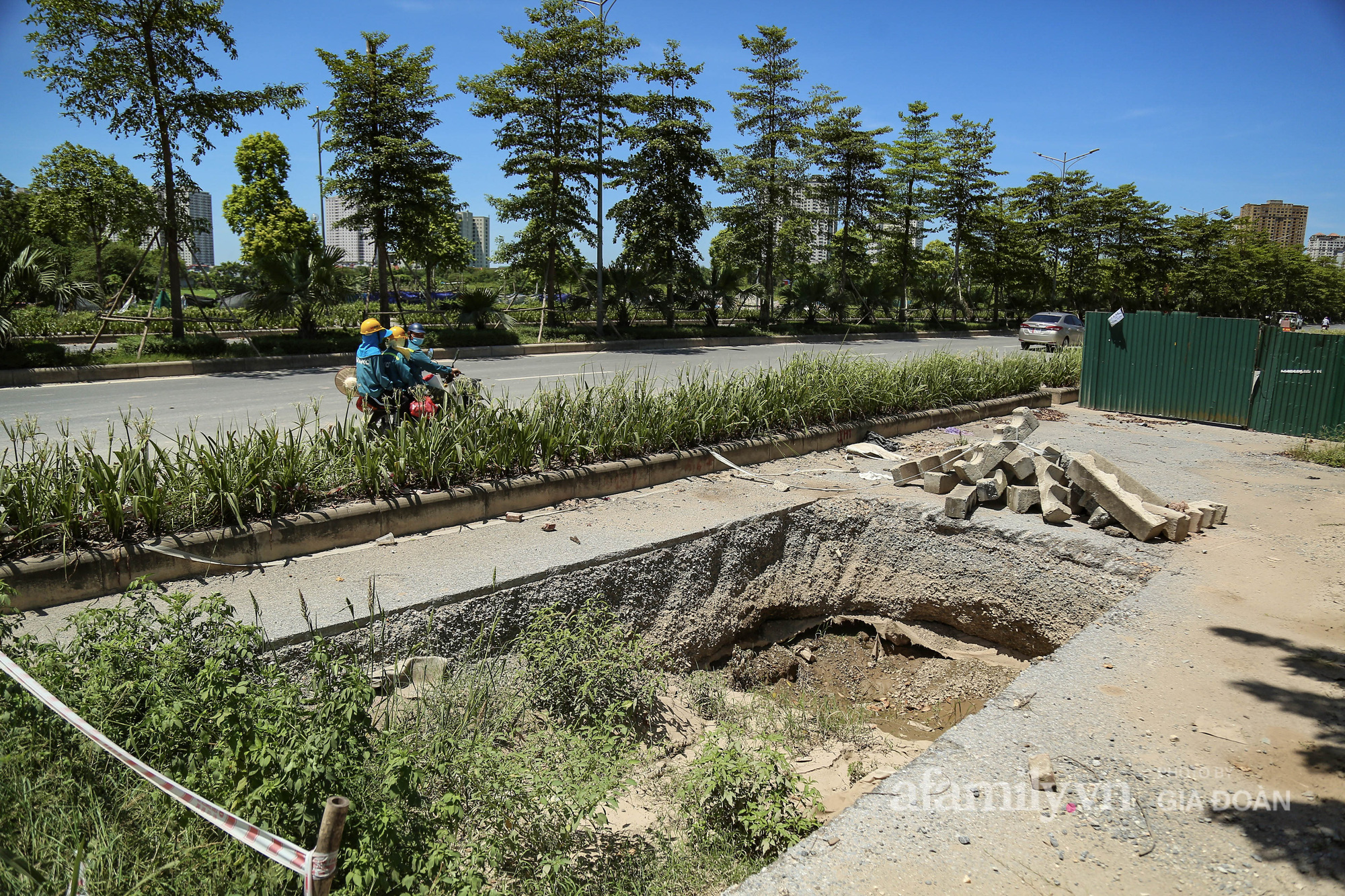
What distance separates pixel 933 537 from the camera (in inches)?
274

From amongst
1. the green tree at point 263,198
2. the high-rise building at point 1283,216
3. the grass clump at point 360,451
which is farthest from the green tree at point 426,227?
the high-rise building at point 1283,216

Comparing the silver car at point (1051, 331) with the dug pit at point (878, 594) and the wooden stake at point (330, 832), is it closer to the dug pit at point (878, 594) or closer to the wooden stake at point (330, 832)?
the dug pit at point (878, 594)

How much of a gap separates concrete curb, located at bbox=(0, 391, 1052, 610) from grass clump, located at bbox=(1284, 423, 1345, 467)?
237 inches

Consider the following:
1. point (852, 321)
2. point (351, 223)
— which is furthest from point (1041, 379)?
point (852, 321)

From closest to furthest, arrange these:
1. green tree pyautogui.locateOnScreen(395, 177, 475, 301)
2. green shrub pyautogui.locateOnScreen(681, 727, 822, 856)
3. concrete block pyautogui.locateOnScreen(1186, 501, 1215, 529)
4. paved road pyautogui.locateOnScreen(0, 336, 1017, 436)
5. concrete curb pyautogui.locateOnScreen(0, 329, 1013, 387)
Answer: green shrub pyautogui.locateOnScreen(681, 727, 822, 856) → concrete block pyautogui.locateOnScreen(1186, 501, 1215, 529) → paved road pyautogui.locateOnScreen(0, 336, 1017, 436) → concrete curb pyautogui.locateOnScreen(0, 329, 1013, 387) → green tree pyautogui.locateOnScreen(395, 177, 475, 301)

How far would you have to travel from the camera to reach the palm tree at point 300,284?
1705 centimetres

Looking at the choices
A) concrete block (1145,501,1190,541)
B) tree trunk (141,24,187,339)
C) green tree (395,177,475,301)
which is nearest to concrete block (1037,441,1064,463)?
concrete block (1145,501,1190,541)

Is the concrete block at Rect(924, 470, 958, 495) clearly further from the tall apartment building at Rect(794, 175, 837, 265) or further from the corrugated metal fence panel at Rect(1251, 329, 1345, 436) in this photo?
the tall apartment building at Rect(794, 175, 837, 265)

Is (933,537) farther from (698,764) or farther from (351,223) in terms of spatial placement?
(351,223)

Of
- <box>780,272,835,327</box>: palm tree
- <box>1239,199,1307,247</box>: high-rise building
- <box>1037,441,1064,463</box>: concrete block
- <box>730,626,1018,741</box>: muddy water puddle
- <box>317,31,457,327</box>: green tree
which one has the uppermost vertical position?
<box>1239,199,1307,247</box>: high-rise building

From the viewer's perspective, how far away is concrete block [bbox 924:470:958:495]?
Result: 7.56 meters

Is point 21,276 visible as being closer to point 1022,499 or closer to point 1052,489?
point 1022,499

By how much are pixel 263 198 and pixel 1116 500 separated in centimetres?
4257

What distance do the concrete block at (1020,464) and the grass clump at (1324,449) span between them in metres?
5.01
